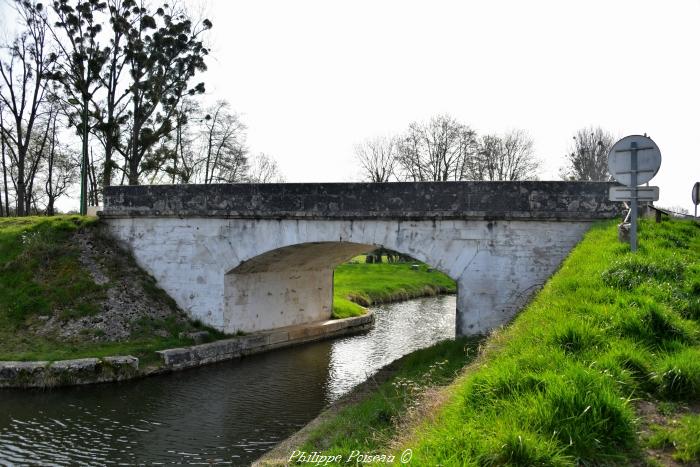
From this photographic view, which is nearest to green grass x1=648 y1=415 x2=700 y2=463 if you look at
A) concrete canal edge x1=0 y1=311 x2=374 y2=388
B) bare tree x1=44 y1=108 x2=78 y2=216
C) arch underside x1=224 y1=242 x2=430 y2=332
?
arch underside x1=224 y1=242 x2=430 y2=332

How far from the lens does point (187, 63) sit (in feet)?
71.6

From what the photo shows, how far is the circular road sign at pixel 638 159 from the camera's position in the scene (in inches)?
263

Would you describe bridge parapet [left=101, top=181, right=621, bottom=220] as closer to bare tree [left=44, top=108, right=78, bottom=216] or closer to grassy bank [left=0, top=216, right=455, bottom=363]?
grassy bank [left=0, top=216, right=455, bottom=363]

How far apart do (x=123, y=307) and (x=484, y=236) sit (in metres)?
8.30

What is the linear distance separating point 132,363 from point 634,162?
9456 millimetres

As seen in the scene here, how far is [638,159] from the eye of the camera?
6805 mm

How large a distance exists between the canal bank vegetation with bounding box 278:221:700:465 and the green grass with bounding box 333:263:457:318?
43.4 ft

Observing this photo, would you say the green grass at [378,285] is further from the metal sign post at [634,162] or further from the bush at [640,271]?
the bush at [640,271]

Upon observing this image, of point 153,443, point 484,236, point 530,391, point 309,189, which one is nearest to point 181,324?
point 309,189

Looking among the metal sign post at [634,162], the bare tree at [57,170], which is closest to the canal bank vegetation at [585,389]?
the metal sign post at [634,162]

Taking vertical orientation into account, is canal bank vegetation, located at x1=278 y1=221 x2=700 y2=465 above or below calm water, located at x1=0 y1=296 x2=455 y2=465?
above

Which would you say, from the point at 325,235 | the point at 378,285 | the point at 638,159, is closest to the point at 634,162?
the point at 638,159

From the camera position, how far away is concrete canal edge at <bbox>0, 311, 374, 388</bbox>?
10523mm

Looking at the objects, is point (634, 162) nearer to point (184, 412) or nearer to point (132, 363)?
point (184, 412)
